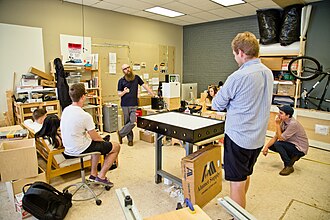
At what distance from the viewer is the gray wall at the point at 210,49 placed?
6.21m

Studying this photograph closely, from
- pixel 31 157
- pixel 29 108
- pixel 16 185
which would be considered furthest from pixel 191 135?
pixel 29 108

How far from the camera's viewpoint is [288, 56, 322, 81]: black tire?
4512 millimetres

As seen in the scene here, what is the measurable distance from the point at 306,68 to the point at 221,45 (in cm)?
238

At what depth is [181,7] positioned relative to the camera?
17.1 feet

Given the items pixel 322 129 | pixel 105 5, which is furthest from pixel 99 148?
pixel 322 129

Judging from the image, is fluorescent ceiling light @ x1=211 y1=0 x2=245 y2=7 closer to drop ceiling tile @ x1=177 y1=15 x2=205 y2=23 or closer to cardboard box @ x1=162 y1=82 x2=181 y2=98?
drop ceiling tile @ x1=177 y1=15 x2=205 y2=23

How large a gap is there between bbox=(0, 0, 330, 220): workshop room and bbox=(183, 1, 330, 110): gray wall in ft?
0.09

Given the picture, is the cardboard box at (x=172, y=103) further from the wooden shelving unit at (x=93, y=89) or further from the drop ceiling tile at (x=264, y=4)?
the drop ceiling tile at (x=264, y=4)

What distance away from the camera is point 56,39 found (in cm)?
474

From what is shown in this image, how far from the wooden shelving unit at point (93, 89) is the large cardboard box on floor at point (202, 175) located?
3378 mm

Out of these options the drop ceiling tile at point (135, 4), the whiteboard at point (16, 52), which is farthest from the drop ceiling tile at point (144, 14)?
the whiteboard at point (16, 52)

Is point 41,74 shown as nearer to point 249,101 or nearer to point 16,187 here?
point 16,187

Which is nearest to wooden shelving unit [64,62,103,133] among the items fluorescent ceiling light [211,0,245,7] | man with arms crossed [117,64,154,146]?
man with arms crossed [117,64,154,146]

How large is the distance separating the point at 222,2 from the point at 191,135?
3885 millimetres
